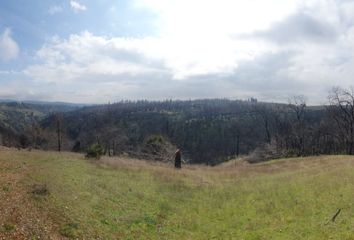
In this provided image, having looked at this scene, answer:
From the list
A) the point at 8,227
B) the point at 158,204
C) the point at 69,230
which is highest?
the point at 8,227

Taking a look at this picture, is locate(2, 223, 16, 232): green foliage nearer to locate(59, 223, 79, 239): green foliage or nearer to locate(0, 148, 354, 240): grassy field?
locate(0, 148, 354, 240): grassy field

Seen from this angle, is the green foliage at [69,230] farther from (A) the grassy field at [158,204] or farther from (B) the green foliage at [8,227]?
(B) the green foliage at [8,227]

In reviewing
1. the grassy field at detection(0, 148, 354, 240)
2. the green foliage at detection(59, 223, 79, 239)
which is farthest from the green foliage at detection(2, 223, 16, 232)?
the green foliage at detection(59, 223, 79, 239)

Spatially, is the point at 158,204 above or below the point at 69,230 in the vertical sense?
below

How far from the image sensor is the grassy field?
19.3m

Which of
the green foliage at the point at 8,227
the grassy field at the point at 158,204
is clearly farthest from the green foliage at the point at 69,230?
the green foliage at the point at 8,227

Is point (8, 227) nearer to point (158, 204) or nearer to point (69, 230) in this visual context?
point (69, 230)

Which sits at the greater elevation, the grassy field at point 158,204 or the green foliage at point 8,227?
the green foliage at point 8,227

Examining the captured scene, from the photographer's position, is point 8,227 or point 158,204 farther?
point 158,204

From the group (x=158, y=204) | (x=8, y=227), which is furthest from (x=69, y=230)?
(x=158, y=204)

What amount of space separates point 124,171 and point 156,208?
470 inches

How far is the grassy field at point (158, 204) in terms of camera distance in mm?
19297

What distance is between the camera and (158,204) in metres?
28.4

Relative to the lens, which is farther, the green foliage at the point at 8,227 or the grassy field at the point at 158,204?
the grassy field at the point at 158,204
